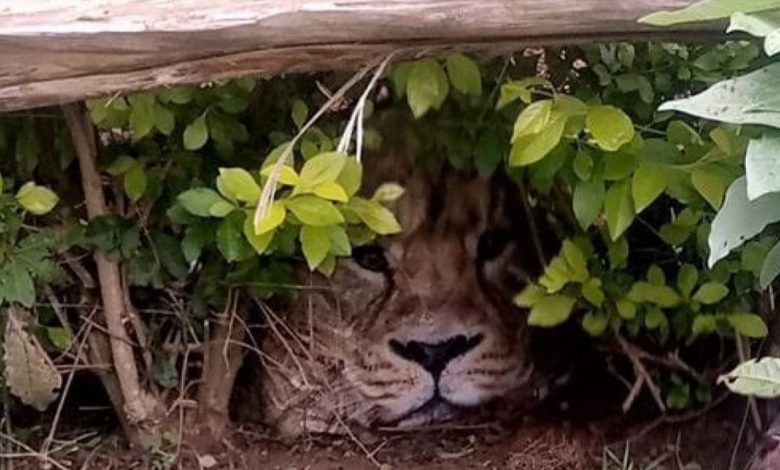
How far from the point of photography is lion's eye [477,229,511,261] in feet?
8.71

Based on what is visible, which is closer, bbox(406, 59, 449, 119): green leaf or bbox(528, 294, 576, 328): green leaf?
bbox(406, 59, 449, 119): green leaf

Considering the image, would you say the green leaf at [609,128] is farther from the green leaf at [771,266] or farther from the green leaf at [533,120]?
the green leaf at [771,266]

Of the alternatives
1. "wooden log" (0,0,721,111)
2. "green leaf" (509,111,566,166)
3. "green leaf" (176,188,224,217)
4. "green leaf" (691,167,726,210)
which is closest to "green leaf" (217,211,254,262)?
"green leaf" (176,188,224,217)

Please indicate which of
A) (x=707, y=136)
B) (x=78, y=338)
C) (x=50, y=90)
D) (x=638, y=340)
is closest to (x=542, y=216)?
(x=638, y=340)

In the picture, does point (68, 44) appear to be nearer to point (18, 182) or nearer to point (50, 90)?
point (50, 90)

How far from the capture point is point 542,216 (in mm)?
2623

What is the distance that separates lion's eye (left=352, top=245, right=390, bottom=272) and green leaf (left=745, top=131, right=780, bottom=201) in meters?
0.99

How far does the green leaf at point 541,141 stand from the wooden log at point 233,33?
0.12 m

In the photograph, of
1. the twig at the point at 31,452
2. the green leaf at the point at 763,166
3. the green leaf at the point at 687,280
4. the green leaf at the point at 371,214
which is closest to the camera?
the green leaf at the point at 763,166

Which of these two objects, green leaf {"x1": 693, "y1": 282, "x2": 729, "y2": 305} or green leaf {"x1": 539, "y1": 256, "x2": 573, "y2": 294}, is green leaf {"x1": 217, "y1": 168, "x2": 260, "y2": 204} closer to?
green leaf {"x1": 539, "y1": 256, "x2": 573, "y2": 294}

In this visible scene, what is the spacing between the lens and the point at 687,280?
2.43 m

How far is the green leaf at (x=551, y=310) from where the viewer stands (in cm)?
244

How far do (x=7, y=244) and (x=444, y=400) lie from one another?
704mm

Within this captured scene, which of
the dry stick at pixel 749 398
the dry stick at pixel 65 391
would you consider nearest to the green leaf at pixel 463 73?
the dry stick at pixel 749 398
